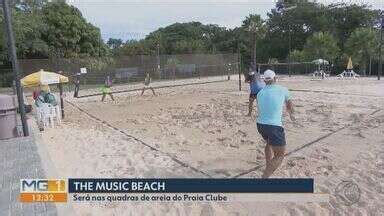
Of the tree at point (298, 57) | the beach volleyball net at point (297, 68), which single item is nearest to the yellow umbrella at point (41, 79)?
the beach volleyball net at point (297, 68)

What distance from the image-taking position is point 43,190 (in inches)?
216

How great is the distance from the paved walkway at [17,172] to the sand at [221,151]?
0.36m

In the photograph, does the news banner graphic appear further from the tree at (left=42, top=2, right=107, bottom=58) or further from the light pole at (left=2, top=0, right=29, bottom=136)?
the tree at (left=42, top=2, right=107, bottom=58)

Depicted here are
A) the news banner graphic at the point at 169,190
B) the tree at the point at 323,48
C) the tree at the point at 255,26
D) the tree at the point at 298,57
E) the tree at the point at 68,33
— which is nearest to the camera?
the news banner graphic at the point at 169,190

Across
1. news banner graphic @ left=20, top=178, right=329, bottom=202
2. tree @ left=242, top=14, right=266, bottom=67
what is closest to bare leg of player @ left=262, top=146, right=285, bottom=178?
news banner graphic @ left=20, top=178, right=329, bottom=202

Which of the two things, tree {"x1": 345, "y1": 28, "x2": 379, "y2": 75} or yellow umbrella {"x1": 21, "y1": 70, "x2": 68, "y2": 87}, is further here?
tree {"x1": 345, "y1": 28, "x2": 379, "y2": 75}

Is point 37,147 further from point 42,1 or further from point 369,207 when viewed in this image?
point 42,1

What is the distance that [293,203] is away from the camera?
5.13 meters

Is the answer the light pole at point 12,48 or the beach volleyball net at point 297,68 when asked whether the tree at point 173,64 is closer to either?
the beach volleyball net at point 297,68

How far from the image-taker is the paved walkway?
15.7 ft

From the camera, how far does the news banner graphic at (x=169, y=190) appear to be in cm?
530

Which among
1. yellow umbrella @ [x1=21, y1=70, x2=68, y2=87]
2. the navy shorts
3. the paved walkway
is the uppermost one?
yellow umbrella @ [x1=21, y1=70, x2=68, y2=87]

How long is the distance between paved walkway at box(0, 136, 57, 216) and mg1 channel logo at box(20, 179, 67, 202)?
9 cm

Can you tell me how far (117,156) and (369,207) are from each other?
4250mm
